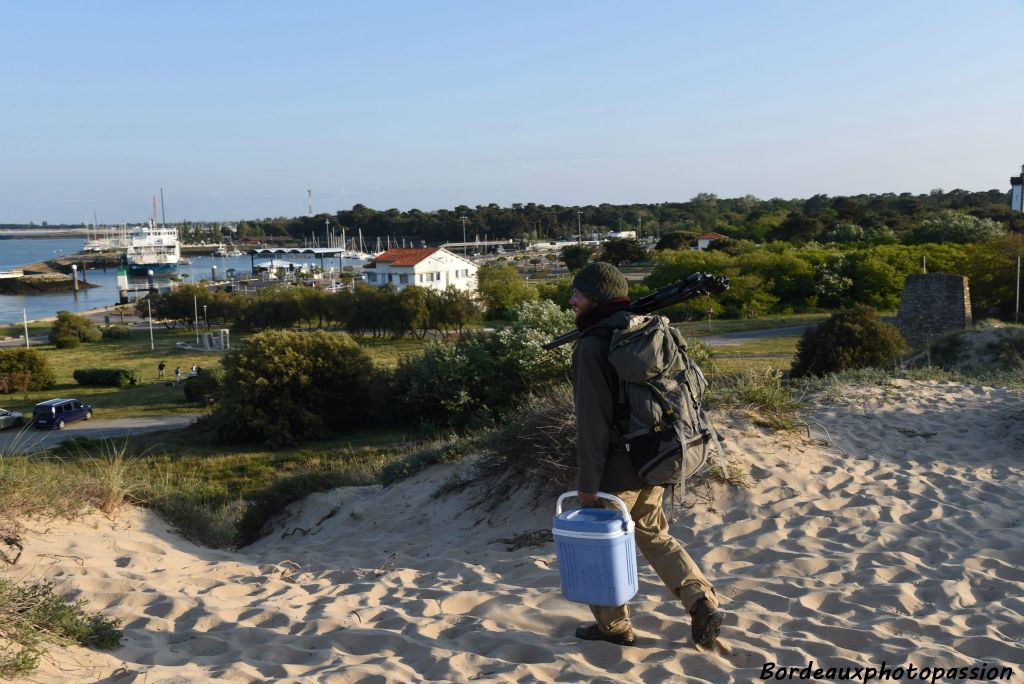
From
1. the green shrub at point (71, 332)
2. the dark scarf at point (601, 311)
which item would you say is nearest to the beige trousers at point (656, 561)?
Answer: the dark scarf at point (601, 311)

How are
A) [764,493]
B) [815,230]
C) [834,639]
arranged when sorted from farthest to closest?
[815,230]
[764,493]
[834,639]

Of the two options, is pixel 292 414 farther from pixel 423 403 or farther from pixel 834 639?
pixel 834 639

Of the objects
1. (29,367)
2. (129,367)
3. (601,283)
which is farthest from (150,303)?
(601,283)

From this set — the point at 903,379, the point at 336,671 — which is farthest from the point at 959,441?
the point at 336,671

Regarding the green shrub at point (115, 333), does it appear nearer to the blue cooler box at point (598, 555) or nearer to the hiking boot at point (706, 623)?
the blue cooler box at point (598, 555)

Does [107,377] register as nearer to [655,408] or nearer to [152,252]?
[655,408]

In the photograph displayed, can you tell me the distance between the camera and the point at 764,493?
6465 mm

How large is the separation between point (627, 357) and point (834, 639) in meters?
1.77

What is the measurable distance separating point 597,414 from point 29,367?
126ft

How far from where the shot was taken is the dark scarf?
4.02 m

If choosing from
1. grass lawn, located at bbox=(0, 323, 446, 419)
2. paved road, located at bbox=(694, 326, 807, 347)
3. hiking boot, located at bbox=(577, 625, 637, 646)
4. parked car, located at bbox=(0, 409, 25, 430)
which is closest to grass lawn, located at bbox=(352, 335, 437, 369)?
grass lawn, located at bbox=(0, 323, 446, 419)

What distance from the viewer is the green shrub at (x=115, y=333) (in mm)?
56562

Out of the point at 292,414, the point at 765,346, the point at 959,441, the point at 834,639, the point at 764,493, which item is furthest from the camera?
the point at 765,346

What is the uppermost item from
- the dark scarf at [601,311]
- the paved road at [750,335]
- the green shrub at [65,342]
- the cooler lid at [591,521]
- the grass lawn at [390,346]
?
the dark scarf at [601,311]
